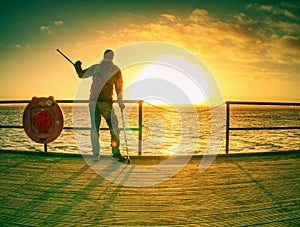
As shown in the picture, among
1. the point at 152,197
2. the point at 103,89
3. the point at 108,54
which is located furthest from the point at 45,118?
the point at 152,197

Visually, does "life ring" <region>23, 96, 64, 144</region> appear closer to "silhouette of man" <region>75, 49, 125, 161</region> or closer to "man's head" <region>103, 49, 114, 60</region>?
"silhouette of man" <region>75, 49, 125, 161</region>

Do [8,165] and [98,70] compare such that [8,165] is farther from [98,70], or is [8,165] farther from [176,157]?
[176,157]

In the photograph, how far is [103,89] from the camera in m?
5.81

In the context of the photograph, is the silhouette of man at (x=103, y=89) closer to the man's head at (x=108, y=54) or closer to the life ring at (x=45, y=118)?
the man's head at (x=108, y=54)

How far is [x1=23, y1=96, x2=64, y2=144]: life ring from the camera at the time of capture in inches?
228

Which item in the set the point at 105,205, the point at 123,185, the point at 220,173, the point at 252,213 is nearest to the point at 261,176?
the point at 220,173

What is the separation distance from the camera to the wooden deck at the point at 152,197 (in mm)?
3012

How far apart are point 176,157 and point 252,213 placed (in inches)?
117

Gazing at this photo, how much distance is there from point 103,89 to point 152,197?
271cm

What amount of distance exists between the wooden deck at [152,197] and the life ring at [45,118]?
1.83 ft

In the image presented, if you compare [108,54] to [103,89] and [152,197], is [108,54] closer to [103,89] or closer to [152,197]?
[103,89]

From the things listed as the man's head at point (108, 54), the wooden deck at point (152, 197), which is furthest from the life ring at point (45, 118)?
the man's head at point (108, 54)

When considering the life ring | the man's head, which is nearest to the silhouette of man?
the man's head

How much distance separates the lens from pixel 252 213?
3.20 m
